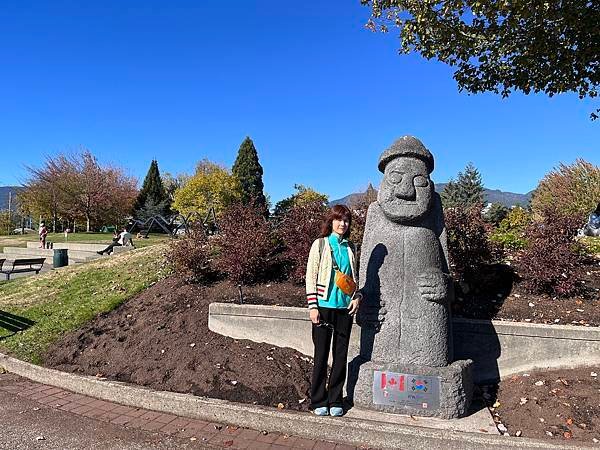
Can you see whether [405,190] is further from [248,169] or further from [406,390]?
[248,169]

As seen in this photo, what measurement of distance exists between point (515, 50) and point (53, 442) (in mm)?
8727

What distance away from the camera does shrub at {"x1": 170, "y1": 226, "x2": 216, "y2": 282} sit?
23.0 feet

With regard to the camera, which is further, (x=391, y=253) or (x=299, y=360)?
(x=299, y=360)

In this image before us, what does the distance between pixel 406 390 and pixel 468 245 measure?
2815mm

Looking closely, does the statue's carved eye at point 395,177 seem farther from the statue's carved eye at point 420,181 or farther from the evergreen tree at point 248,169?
the evergreen tree at point 248,169

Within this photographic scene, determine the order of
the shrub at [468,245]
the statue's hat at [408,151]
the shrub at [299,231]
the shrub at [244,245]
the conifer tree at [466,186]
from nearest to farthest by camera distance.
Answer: the statue's hat at [408,151], the shrub at [468,245], the shrub at [299,231], the shrub at [244,245], the conifer tree at [466,186]

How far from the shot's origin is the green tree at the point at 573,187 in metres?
21.0

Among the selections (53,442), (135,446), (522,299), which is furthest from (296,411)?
(522,299)

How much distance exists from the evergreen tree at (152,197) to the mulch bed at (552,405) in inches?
1453

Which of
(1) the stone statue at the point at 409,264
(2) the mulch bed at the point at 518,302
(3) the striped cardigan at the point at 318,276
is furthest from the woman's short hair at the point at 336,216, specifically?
(2) the mulch bed at the point at 518,302

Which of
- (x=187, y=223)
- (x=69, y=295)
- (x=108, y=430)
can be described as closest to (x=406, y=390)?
(x=108, y=430)

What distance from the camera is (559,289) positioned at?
554 cm

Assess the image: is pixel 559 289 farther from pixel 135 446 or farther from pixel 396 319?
pixel 135 446

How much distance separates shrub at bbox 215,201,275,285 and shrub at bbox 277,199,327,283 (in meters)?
0.34
